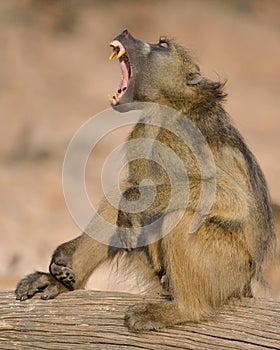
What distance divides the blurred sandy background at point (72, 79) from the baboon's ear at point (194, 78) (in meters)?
3.85

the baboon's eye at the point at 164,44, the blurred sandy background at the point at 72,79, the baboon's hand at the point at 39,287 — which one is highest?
the blurred sandy background at the point at 72,79

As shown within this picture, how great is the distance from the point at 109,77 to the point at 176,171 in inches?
392

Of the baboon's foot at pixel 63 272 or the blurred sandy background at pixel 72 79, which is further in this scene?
the blurred sandy background at pixel 72 79

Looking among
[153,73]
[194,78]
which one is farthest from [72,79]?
[194,78]

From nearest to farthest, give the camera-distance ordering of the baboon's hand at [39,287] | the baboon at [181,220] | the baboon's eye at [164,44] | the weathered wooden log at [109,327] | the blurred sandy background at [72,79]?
the weathered wooden log at [109,327], the baboon at [181,220], the baboon's hand at [39,287], the baboon's eye at [164,44], the blurred sandy background at [72,79]

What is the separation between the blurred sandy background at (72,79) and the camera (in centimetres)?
1021

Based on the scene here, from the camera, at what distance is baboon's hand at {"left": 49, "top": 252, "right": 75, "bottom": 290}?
15.0ft

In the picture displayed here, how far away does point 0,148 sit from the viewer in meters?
12.1

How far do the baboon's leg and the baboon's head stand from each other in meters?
0.93

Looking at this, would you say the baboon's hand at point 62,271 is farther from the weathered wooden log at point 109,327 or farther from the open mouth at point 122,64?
the open mouth at point 122,64

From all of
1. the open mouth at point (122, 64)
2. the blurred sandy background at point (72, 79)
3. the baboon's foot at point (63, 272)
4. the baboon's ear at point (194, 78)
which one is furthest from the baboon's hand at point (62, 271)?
the blurred sandy background at point (72, 79)

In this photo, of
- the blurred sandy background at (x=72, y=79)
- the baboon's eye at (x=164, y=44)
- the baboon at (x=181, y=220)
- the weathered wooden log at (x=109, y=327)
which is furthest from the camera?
the blurred sandy background at (x=72, y=79)

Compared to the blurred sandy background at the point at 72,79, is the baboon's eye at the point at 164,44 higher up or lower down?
lower down

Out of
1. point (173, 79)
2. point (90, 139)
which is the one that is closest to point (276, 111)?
point (90, 139)
